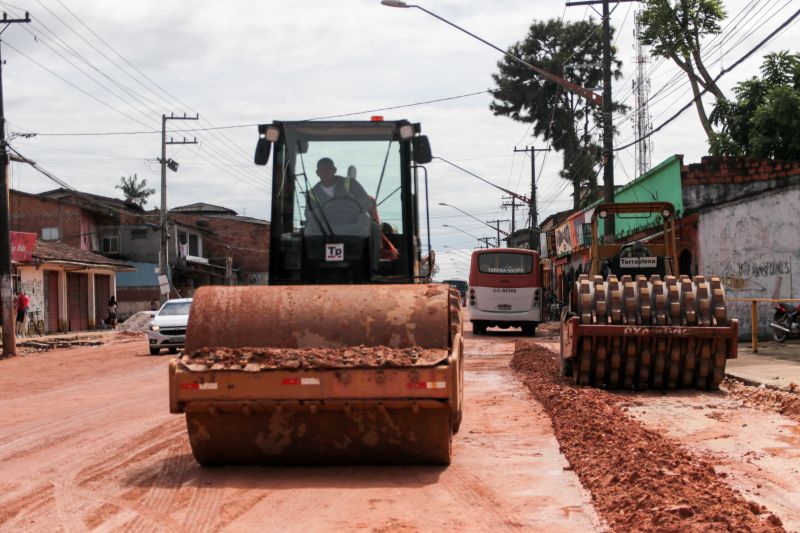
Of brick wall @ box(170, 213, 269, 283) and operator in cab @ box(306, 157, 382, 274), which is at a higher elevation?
brick wall @ box(170, 213, 269, 283)

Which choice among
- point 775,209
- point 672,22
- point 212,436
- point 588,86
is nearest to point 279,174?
point 212,436

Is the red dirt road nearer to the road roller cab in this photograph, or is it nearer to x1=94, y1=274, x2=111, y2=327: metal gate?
the road roller cab

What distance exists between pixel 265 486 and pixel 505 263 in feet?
81.0

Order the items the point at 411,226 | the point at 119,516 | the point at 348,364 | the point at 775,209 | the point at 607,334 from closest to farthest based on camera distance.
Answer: the point at 119,516 < the point at 348,364 < the point at 411,226 < the point at 607,334 < the point at 775,209

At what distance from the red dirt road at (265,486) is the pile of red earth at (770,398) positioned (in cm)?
252

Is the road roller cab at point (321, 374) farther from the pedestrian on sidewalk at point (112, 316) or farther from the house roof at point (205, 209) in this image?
the house roof at point (205, 209)

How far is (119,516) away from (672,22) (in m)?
33.7

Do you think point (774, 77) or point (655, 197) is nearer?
point (655, 197)

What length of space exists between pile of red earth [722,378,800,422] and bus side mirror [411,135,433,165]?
4.56 meters

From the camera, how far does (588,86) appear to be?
48219 mm

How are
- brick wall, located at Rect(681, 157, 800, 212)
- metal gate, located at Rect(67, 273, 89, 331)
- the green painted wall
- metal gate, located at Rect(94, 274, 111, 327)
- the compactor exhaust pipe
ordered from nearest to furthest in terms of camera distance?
1. the compactor exhaust pipe
2. brick wall, located at Rect(681, 157, 800, 212)
3. the green painted wall
4. metal gate, located at Rect(67, 273, 89, 331)
5. metal gate, located at Rect(94, 274, 111, 327)

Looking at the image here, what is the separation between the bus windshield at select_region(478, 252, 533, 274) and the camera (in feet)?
102

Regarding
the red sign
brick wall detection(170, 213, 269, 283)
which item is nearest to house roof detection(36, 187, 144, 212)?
brick wall detection(170, 213, 269, 283)

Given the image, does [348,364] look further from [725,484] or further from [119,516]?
[725,484]
